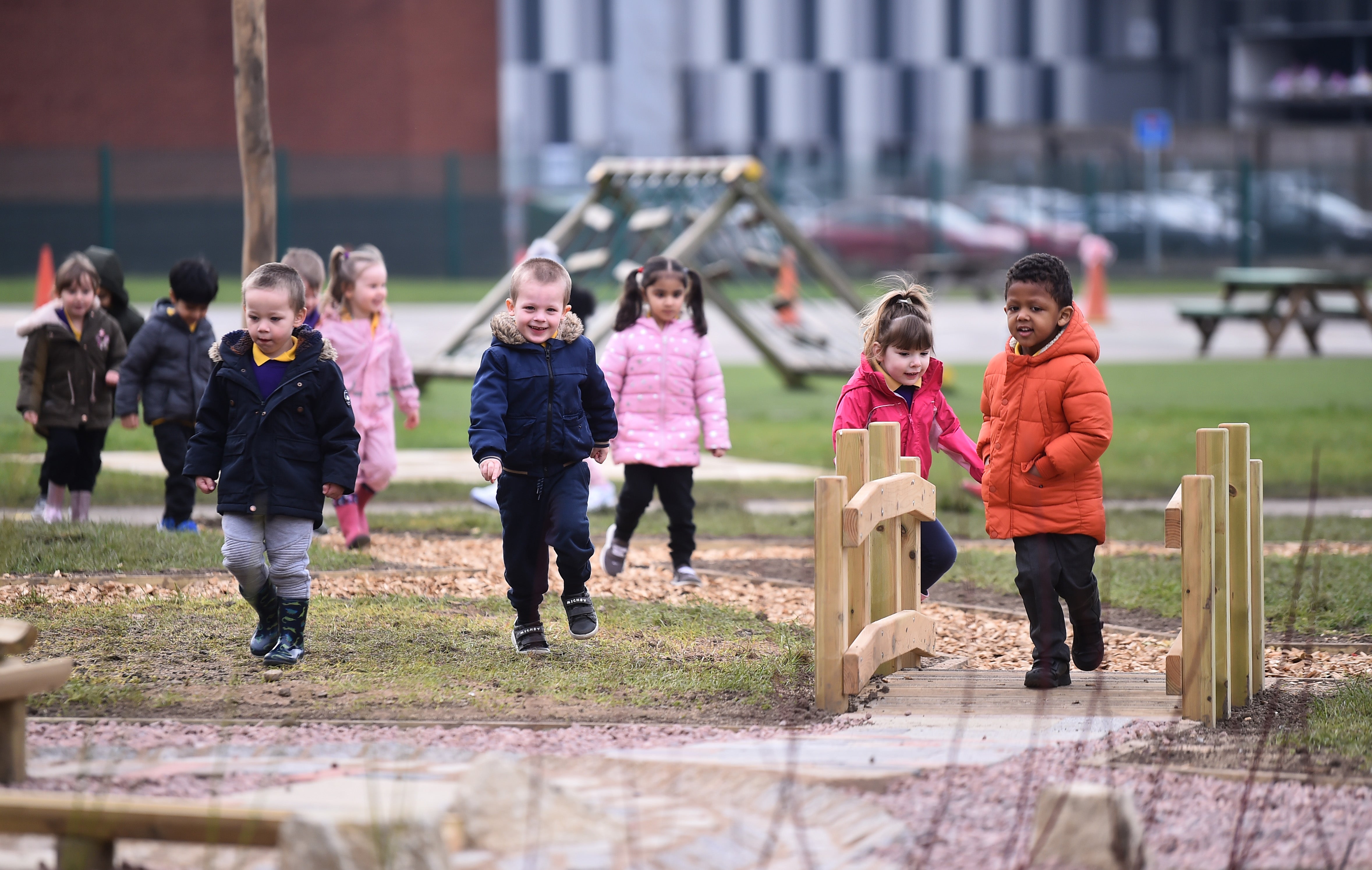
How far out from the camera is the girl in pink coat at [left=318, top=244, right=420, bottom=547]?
7969mm

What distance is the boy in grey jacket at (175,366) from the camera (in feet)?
26.7

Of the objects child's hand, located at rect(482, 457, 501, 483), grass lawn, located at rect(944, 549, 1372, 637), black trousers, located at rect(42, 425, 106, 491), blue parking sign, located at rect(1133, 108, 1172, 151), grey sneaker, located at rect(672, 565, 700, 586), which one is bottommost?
grass lawn, located at rect(944, 549, 1372, 637)

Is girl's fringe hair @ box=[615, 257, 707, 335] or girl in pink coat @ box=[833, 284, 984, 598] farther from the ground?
girl's fringe hair @ box=[615, 257, 707, 335]

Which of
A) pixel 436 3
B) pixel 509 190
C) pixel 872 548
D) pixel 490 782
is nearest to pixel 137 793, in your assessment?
pixel 490 782

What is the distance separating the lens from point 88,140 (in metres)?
33.8

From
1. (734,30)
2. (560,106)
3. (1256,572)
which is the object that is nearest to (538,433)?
(1256,572)

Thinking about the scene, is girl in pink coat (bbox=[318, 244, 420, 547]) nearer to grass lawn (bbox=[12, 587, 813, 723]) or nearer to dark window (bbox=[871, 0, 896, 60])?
grass lawn (bbox=[12, 587, 813, 723])

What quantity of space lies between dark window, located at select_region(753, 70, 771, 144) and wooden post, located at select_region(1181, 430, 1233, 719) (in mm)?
41106

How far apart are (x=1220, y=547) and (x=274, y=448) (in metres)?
3.12

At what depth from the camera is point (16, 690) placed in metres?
4.02

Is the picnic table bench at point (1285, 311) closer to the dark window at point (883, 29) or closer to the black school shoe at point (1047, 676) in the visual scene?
the black school shoe at point (1047, 676)

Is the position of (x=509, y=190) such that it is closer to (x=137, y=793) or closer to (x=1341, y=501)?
(x=1341, y=501)

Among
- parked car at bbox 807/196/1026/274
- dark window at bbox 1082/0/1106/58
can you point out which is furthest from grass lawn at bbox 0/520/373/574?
dark window at bbox 1082/0/1106/58

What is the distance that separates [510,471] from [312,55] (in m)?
31.3
